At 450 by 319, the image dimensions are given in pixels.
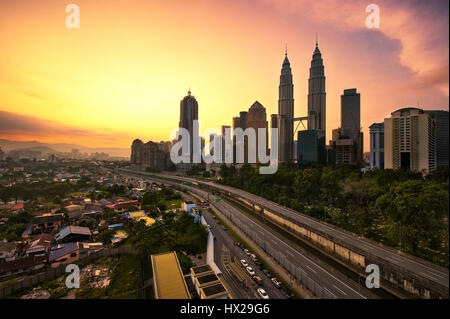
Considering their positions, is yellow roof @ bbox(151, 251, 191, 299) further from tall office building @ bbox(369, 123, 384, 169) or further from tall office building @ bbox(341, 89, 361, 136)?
tall office building @ bbox(341, 89, 361, 136)

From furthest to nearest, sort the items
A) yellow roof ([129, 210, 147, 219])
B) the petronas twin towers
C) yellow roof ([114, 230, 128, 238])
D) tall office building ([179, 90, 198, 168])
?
the petronas twin towers, tall office building ([179, 90, 198, 168]), yellow roof ([129, 210, 147, 219]), yellow roof ([114, 230, 128, 238])

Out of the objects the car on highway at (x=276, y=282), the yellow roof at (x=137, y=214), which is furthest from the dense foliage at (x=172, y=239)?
the yellow roof at (x=137, y=214)

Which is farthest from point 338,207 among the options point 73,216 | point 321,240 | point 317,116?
point 317,116

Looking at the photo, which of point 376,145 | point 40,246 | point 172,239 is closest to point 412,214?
point 172,239

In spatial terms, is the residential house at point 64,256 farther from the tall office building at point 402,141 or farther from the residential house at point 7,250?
the tall office building at point 402,141

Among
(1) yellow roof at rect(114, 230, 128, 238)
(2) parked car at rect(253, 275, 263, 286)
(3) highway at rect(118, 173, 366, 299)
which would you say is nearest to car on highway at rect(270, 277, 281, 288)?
(2) parked car at rect(253, 275, 263, 286)

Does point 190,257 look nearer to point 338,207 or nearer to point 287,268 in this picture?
point 287,268

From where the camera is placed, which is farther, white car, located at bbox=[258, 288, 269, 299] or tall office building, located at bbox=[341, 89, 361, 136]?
tall office building, located at bbox=[341, 89, 361, 136]
